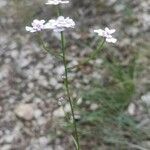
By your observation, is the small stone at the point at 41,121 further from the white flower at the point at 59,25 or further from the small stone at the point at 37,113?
the white flower at the point at 59,25

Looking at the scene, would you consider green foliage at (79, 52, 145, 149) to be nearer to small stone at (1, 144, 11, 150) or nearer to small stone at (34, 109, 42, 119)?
small stone at (34, 109, 42, 119)

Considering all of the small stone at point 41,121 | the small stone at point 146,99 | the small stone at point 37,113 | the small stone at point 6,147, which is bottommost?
the small stone at point 6,147

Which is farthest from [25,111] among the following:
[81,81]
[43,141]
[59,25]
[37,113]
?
[59,25]

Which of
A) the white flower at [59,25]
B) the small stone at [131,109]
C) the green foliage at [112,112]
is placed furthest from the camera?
the small stone at [131,109]

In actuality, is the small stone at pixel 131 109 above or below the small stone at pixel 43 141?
above

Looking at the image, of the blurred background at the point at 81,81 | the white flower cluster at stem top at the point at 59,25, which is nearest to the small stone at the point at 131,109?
the blurred background at the point at 81,81

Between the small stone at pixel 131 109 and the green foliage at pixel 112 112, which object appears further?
the small stone at pixel 131 109

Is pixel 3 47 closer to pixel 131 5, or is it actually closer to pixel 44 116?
pixel 44 116

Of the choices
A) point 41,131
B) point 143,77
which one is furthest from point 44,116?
point 143,77
